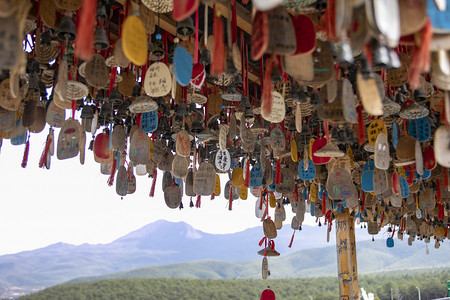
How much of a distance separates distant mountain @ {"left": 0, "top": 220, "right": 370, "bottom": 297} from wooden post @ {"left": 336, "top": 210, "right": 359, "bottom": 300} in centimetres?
938

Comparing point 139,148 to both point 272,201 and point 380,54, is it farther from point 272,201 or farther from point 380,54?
point 272,201

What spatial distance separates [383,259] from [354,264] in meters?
17.9

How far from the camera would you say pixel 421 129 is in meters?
1.68

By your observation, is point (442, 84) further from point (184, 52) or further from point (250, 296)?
point (250, 296)

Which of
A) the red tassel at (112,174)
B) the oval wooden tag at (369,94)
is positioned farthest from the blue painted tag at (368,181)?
the red tassel at (112,174)

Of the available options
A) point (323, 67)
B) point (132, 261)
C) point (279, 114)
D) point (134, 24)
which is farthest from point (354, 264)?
point (132, 261)

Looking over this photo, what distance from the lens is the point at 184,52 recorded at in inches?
43.5

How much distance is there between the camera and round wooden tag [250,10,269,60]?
2.71 ft

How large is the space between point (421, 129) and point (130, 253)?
21836 mm

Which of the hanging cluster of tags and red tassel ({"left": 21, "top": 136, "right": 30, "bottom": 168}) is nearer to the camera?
the hanging cluster of tags

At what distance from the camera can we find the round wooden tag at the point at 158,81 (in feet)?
4.16

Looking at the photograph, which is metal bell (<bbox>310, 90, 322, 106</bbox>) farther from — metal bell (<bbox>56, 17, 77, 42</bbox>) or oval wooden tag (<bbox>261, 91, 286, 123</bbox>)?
metal bell (<bbox>56, 17, 77, 42</bbox>)

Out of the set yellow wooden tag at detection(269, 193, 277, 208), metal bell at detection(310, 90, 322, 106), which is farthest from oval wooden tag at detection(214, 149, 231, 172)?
yellow wooden tag at detection(269, 193, 277, 208)

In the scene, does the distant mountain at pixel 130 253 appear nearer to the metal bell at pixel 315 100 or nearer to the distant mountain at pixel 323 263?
the distant mountain at pixel 323 263
